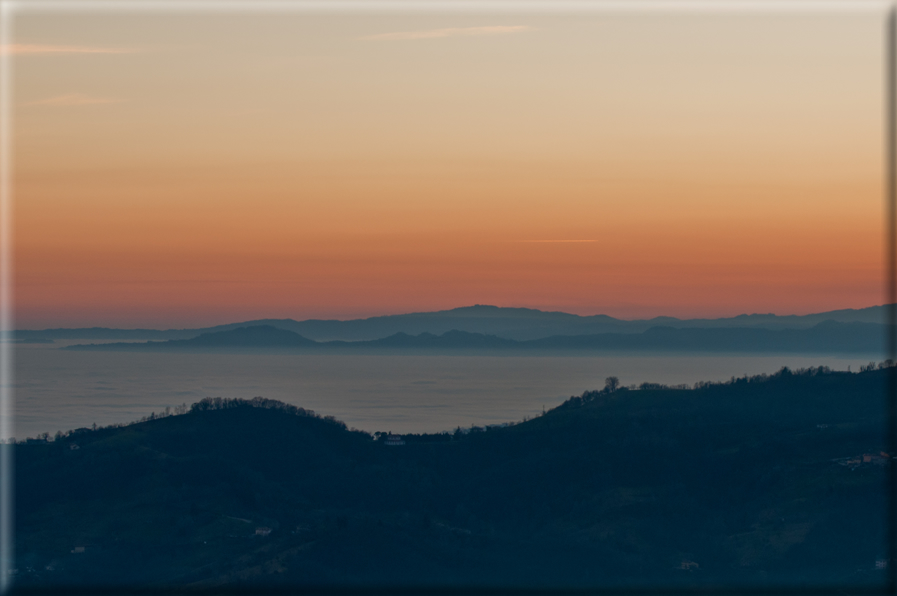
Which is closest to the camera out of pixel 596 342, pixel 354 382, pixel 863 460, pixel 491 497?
pixel 863 460

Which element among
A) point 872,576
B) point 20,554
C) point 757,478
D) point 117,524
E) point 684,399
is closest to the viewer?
point 872,576

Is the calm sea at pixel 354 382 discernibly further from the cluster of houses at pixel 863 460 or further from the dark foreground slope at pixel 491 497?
the cluster of houses at pixel 863 460

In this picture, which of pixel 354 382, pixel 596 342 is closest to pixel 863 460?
pixel 354 382

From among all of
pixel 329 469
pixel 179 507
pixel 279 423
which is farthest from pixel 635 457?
pixel 179 507

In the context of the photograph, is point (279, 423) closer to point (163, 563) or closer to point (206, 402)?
point (206, 402)

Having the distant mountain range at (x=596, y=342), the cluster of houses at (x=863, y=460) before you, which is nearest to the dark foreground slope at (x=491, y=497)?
the cluster of houses at (x=863, y=460)

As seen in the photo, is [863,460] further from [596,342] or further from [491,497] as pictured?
[596,342]

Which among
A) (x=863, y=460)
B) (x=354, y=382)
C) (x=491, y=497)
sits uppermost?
(x=863, y=460)

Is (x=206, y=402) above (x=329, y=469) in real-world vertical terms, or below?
above
